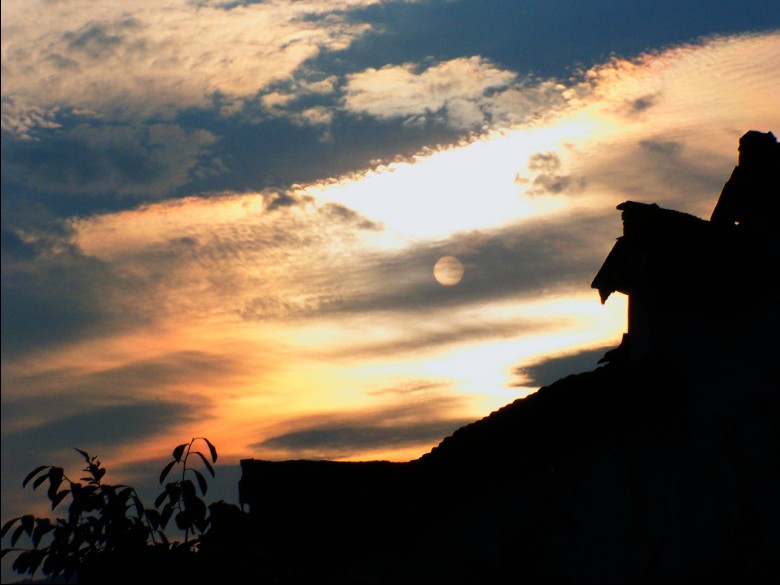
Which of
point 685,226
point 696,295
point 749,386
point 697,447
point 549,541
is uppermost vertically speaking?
point 685,226

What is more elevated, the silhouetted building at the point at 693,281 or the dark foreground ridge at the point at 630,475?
the silhouetted building at the point at 693,281

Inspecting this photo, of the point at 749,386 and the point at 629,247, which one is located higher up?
the point at 629,247

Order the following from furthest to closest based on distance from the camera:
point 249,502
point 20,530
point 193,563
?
point 249,502
point 20,530
point 193,563

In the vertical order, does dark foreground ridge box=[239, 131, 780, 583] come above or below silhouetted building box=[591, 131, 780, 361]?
below

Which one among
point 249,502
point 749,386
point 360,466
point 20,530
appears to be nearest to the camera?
point 20,530

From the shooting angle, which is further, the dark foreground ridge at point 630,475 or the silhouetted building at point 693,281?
the silhouetted building at point 693,281

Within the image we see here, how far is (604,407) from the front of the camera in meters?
7.11

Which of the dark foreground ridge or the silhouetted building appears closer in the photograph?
the dark foreground ridge

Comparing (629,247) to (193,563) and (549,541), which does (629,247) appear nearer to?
(549,541)

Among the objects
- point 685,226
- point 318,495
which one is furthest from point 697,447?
point 318,495

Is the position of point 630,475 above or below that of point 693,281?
below

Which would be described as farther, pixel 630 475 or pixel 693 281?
pixel 693 281

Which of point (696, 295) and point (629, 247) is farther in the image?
point (629, 247)

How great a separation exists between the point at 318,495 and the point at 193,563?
8.87ft
